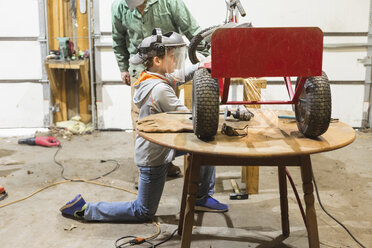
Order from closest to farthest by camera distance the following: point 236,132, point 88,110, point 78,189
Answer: point 236,132 < point 78,189 < point 88,110

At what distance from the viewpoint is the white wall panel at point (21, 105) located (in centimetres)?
562

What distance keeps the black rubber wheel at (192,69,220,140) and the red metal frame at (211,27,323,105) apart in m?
A: 0.08

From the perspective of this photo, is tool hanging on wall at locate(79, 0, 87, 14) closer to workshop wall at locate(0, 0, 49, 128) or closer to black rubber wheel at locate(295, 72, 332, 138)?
workshop wall at locate(0, 0, 49, 128)

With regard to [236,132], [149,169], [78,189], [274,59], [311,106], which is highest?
[274,59]

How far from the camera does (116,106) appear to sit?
5.62 m

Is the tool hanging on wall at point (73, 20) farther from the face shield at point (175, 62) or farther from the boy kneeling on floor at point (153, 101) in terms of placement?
the face shield at point (175, 62)

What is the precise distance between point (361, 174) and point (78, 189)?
2.49 meters

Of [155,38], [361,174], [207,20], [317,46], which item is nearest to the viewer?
[317,46]

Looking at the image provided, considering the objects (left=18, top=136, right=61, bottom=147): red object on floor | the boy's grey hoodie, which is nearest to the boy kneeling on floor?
the boy's grey hoodie

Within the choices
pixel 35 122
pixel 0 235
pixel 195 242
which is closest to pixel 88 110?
pixel 35 122

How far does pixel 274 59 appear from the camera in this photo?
1624mm

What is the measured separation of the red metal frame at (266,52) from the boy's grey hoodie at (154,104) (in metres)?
0.85

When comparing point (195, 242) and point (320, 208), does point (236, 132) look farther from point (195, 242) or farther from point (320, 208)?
point (320, 208)

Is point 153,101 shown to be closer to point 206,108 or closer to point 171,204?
point 206,108
